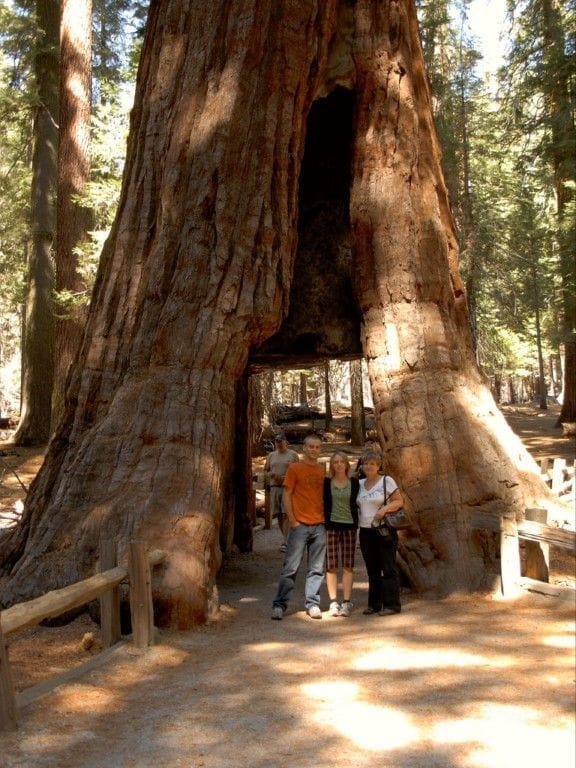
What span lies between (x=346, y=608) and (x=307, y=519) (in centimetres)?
95

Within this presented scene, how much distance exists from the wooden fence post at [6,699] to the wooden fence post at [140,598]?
5.85 feet

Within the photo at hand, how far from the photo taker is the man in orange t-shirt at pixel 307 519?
776cm

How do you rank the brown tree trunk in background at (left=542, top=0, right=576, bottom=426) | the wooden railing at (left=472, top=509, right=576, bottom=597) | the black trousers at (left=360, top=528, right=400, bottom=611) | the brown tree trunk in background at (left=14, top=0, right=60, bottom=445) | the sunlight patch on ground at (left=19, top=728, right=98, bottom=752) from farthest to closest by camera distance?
the brown tree trunk in background at (left=14, top=0, right=60, bottom=445), the brown tree trunk in background at (left=542, top=0, right=576, bottom=426), the black trousers at (left=360, top=528, right=400, bottom=611), the wooden railing at (left=472, top=509, right=576, bottom=597), the sunlight patch on ground at (left=19, top=728, right=98, bottom=752)

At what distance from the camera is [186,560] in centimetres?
730

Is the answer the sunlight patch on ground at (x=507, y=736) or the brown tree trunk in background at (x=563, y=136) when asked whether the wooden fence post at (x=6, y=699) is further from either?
the brown tree trunk in background at (x=563, y=136)

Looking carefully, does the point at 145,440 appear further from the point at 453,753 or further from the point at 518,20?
the point at 518,20

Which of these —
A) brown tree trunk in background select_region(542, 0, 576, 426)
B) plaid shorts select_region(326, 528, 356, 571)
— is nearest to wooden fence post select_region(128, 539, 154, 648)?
plaid shorts select_region(326, 528, 356, 571)

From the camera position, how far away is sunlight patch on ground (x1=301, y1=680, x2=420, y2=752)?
422 centimetres

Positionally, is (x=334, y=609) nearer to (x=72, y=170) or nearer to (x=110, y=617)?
(x=110, y=617)

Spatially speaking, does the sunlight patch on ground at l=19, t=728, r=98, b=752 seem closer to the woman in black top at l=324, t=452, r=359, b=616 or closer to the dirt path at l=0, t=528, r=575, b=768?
the dirt path at l=0, t=528, r=575, b=768

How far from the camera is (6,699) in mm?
4691

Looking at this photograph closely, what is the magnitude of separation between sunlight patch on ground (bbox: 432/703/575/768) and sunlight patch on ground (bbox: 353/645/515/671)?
2.57 ft

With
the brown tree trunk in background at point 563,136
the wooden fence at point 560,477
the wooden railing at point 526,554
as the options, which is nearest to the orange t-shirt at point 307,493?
the wooden railing at point 526,554

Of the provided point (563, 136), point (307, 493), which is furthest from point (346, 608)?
point (563, 136)
